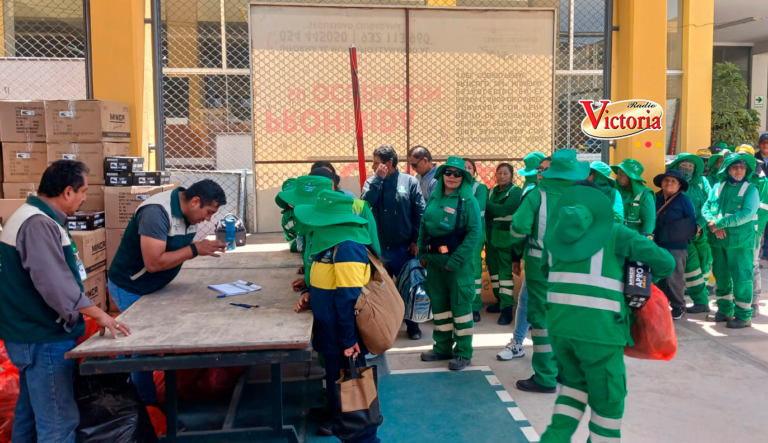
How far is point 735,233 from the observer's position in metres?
6.76

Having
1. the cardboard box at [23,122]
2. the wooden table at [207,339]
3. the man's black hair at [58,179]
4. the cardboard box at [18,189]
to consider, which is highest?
the cardboard box at [23,122]

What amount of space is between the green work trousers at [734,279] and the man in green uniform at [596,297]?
13.7 feet

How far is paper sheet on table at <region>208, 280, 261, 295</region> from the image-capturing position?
4.36 meters

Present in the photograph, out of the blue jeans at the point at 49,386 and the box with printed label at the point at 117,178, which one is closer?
the blue jeans at the point at 49,386

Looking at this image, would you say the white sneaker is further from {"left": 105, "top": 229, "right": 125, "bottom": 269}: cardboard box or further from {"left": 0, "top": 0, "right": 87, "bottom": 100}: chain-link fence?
{"left": 0, "top": 0, "right": 87, "bottom": 100}: chain-link fence

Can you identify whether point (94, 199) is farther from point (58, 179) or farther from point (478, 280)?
point (478, 280)

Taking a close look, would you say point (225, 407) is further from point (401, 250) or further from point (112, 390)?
point (401, 250)

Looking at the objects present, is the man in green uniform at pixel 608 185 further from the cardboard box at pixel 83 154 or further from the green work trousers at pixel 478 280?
the cardboard box at pixel 83 154

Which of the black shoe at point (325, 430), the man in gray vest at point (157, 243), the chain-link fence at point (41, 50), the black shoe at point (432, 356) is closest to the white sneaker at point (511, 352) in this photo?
the black shoe at point (432, 356)

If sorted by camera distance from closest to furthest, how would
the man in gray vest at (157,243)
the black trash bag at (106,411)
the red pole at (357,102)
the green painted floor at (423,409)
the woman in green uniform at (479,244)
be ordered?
the black trash bag at (106,411) → the man in gray vest at (157,243) → the green painted floor at (423,409) → the red pole at (357,102) → the woman in green uniform at (479,244)

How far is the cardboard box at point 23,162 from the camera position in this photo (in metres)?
6.34

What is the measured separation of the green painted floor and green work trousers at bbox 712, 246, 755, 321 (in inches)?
129

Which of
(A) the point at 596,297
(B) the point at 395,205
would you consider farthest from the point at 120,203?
(A) the point at 596,297

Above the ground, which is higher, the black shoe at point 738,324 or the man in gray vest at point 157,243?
the man in gray vest at point 157,243
